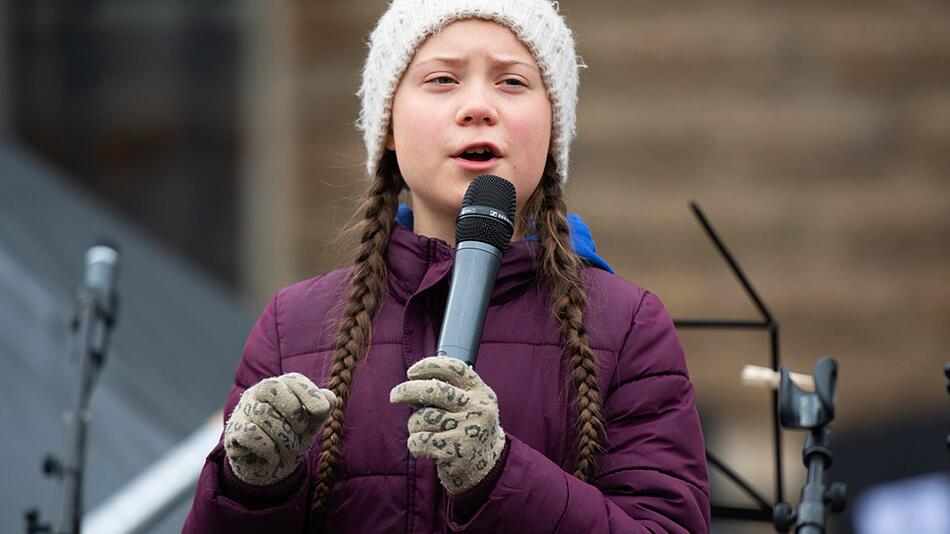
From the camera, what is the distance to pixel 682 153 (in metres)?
7.99

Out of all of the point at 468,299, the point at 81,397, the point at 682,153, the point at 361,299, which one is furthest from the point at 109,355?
the point at 682,153

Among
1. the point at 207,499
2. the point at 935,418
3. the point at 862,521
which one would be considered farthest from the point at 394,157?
the point at 935,418

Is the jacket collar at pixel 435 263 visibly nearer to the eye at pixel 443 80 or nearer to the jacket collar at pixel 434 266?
the jacket collar at pixel 434 266

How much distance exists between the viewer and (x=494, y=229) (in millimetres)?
1992

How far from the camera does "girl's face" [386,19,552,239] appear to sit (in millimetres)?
2182

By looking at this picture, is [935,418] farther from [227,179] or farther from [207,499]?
[207,499]

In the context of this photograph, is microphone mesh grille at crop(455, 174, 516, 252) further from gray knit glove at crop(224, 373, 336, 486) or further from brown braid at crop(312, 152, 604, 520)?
gray knit glove at crop(224, 373, 336, 486)

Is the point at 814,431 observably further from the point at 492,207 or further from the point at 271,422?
the point at 271,422

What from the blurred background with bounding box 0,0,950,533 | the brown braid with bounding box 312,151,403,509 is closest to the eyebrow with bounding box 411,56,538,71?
the brown braid with bounding box 312,151,403,509

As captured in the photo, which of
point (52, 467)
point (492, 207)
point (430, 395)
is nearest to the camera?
point (430, 395)

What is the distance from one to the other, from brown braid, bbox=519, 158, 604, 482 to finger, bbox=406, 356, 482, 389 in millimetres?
259

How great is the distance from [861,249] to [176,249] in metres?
3.60

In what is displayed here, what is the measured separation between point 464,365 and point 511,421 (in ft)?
0.83

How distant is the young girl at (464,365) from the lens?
1.92m
